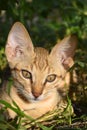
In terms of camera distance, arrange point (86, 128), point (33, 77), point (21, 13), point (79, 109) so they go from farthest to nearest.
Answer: point (21, 13)
point (79, 109)
point (33, 77)
point (86, 128)

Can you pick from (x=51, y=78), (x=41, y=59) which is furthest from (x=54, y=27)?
(x=51, y=78)

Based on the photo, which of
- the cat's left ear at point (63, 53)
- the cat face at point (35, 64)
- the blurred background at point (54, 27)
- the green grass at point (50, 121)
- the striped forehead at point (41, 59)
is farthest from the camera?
the blurred background at point (54, 27)

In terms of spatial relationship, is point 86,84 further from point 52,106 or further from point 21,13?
point 21,13

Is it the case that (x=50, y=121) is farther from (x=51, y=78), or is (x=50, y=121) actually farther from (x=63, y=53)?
(x=63, y=53)

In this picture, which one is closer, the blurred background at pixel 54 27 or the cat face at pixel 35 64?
the cat face at pixel 35 64

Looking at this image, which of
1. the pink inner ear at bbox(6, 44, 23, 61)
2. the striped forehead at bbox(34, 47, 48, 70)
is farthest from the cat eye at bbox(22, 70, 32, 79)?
the pink inner ear at bbox(6, 44, 23, 61)

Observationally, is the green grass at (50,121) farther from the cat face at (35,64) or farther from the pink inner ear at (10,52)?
the pink inner ear at (10,52)

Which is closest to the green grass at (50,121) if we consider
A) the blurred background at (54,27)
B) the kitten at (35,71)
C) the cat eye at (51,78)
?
the kitten at (35,71)

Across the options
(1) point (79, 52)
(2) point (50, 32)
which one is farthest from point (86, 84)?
(2) point (50, 32)
